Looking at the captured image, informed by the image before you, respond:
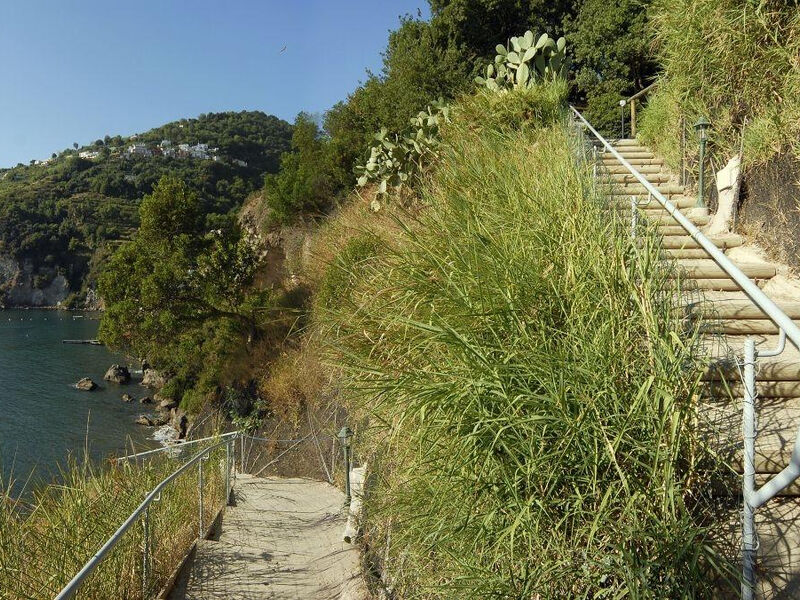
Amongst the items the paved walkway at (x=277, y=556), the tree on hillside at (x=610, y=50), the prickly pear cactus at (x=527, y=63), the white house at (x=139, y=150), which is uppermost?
the white house at (x=139, y=150)

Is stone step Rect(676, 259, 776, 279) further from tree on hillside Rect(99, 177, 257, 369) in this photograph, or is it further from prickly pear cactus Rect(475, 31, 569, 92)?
tree on hillside Rect(99, 177, 257, 369)

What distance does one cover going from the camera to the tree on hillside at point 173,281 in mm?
16766

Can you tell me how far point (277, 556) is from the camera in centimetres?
579

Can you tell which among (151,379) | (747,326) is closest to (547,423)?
(747,326)

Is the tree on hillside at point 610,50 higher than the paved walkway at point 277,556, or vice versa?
the tree on hillside at point 610,50

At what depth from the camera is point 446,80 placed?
58.2ft

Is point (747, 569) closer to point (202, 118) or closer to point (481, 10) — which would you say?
point (481, 10)

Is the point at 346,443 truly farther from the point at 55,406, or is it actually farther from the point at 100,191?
the point at 100,191

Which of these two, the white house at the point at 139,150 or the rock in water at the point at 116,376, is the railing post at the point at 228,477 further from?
the white house at the point at 139,150

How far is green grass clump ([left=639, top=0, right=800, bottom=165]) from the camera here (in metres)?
5.55

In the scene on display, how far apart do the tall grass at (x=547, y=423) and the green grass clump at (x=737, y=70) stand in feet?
10.8

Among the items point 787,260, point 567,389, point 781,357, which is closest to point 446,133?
point 787,260

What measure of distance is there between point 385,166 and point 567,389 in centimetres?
737

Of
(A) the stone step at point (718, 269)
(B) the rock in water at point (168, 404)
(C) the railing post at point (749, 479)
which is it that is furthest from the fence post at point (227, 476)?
(B) the rock in water at point (168, 404)
